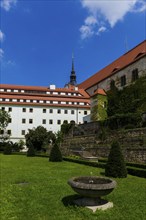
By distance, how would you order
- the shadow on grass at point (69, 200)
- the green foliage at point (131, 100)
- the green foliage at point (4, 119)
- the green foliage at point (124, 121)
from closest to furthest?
the shadow on grass at point (69, 200) → the green foliage at point (124, 121) → the green foliage at point (131, 100) → the green foliage at point (4, 119)

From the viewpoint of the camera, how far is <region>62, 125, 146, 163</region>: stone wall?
87.6 feet

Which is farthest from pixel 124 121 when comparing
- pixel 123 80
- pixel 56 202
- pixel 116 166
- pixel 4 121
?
pixel 4 121

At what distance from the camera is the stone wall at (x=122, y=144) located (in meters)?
26.7

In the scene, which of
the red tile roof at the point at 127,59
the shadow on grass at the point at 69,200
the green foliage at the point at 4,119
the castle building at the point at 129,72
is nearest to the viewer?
the shadow on grass at the point at 69,200

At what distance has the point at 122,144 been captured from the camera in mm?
30828

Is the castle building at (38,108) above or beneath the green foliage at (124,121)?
above

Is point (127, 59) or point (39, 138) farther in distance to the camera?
point (39, 138)

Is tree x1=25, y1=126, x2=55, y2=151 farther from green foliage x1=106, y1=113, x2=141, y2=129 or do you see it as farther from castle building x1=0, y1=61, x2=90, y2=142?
green foliage x1=106, y1=113, x2=141, y2=129

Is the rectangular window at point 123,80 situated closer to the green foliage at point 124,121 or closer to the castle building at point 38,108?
the green foliage at point 124,121

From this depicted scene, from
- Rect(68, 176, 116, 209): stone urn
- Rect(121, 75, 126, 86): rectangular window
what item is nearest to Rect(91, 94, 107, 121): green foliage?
Rect(121, 75, 126, 86): rectangular window

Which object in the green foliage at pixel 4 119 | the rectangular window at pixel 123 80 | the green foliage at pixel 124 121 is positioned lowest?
the green foliage at pixel 124 121

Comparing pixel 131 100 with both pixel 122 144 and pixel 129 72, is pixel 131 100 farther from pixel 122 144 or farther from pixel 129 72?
pixel 122 144

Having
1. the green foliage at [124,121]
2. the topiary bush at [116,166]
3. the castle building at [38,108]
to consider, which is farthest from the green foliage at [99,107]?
the topiary bush at [116,166]

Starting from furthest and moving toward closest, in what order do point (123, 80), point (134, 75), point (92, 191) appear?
1. point (123, 80)
2. point (134, 75)
3. point (92, 191)
